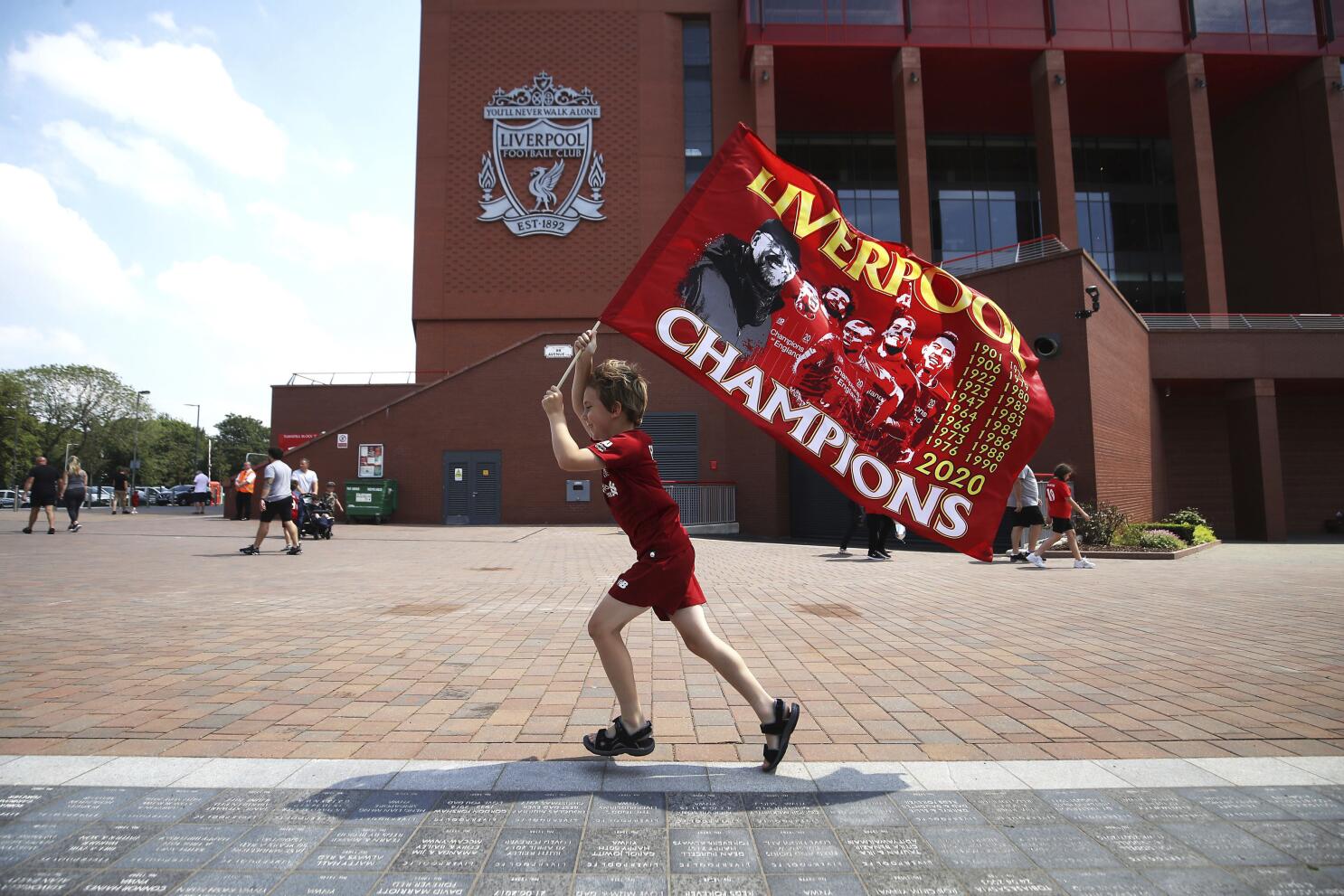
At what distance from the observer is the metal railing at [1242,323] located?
821 inches

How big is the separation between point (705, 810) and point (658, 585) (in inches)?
34.0

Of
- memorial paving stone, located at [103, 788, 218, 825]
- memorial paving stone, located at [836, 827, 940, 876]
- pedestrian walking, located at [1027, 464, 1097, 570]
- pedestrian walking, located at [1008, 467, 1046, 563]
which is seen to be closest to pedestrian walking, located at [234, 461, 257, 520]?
pedestrian walking, located at [1008, 467, 1046, 563]

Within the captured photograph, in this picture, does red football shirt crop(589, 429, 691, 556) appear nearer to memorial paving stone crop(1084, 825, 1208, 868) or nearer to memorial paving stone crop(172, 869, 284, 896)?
memorial paving stone crop(172, 869, 284, 896)

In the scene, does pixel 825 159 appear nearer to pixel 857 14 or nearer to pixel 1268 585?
pixel 857 14

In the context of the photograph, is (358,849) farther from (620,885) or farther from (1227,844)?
(1227,844)

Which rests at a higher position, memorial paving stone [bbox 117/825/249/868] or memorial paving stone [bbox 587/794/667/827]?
memorial paving stone [bbox 117/825/249/868]

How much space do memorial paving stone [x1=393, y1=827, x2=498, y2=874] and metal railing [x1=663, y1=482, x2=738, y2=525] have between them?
57.0ft

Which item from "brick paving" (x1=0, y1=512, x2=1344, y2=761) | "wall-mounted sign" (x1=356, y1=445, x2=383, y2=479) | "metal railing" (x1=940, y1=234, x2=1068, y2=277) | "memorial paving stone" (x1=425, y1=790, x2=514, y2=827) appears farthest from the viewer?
"wall-mounted sign" (x1=356, y1=445, x2=383, y2=479)

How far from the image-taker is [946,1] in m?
28.0

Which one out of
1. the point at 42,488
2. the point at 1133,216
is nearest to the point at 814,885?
the point at 42,488

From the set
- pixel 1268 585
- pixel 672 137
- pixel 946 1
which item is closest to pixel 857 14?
pixel 946 1

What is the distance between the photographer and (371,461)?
25031 millimetres

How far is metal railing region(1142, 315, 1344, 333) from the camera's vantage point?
20859 mm

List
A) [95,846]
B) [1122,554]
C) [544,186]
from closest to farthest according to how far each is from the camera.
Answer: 1. [95,846]
2. [1122,554]
3. [544,186]
